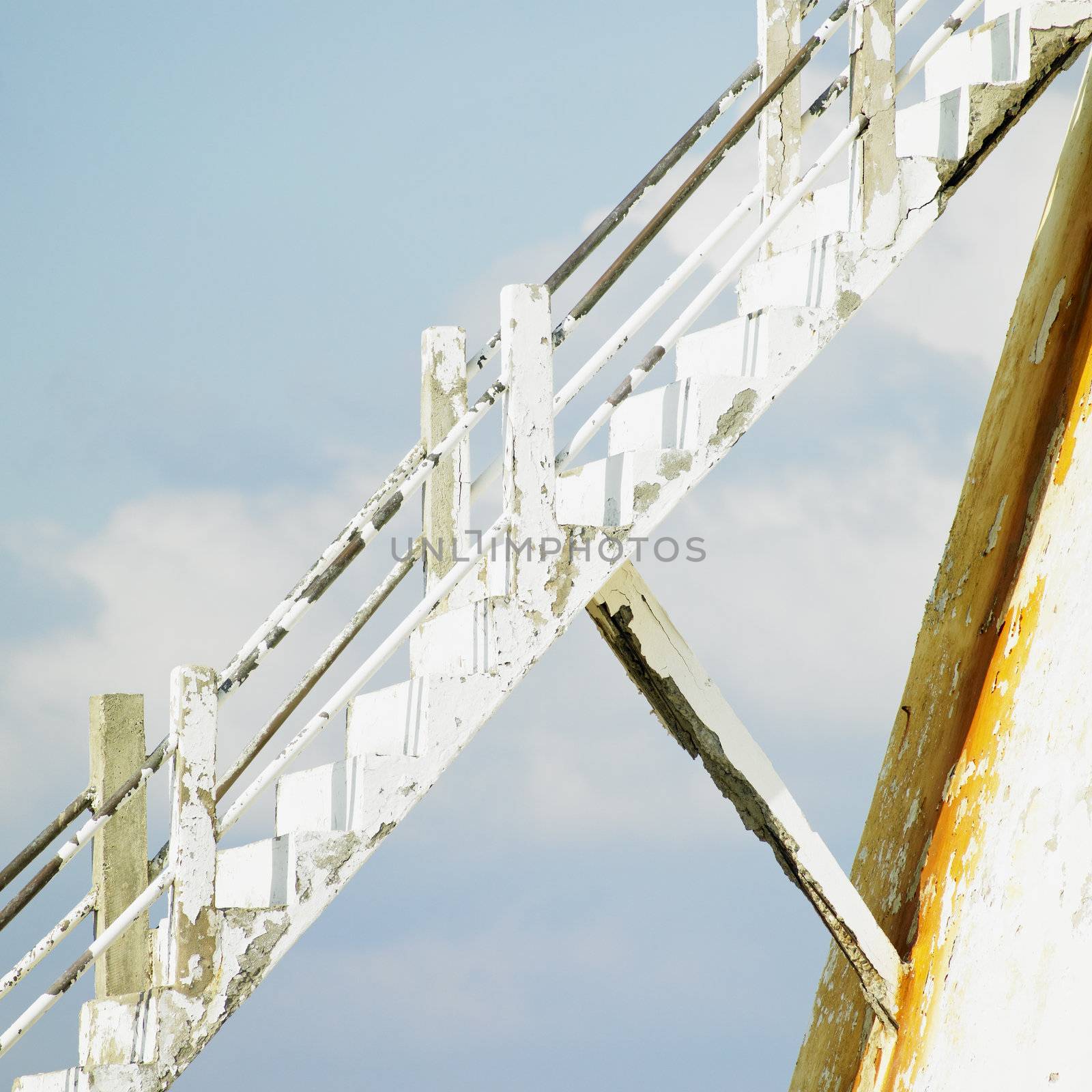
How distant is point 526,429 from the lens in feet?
16.7

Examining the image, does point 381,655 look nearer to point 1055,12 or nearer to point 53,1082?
point 53,1082

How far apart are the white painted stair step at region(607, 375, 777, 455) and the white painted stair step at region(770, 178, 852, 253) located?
1202 mm

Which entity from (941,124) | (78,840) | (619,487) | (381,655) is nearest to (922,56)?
(941,124)

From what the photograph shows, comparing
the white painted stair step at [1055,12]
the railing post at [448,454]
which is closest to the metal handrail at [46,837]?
the railing post at [448,454]

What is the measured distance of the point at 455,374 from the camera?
276 inches

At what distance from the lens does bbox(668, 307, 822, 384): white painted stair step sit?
18.0ft

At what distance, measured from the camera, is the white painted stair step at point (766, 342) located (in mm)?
5473

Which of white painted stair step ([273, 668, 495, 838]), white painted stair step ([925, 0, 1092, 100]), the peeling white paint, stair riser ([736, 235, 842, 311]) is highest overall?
white painted stair step ([925, 0, 1092, 100])

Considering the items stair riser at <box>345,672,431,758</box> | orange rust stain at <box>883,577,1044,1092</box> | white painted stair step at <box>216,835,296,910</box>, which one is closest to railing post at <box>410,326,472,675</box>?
stair riser at <box>345,672,431,758</box>

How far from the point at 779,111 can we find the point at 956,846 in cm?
355

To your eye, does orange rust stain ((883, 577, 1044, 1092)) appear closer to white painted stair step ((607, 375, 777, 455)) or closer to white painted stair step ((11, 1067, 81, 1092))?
white painted stair step ((607, 375, 777, 455))

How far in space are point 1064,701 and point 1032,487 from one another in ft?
3.80

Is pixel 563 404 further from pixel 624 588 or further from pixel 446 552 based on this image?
pixel 446 552

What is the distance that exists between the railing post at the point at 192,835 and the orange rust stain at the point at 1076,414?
372 cm
